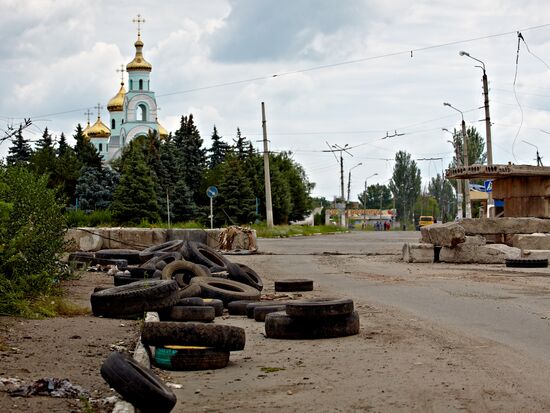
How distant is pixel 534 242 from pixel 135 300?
17622 millimetres

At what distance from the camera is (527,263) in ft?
79.2

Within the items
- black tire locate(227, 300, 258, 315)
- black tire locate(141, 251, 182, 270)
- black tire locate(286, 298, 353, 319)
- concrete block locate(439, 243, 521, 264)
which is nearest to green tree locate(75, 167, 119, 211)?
concrete block locate(439, 243, 521, 264)

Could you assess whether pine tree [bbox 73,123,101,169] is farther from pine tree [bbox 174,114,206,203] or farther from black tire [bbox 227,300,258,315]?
black tire [bbox 227,300,258,315]

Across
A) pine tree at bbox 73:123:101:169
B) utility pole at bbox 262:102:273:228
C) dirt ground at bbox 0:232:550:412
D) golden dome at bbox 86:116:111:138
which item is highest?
golden dome at bbox 86:116:111:138

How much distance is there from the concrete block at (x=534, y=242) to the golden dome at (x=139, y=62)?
304 ft

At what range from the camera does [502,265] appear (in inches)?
1020

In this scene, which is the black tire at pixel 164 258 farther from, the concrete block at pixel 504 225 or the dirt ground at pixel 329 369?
the concrete block at pixel 504 225

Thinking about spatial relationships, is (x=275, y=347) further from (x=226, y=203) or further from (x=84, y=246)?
(x=226, y=203)

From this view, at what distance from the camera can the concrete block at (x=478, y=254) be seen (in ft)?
87.2

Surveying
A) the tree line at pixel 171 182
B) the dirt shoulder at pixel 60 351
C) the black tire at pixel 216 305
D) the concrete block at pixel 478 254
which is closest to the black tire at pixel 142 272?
the black tire at pixel 216 305

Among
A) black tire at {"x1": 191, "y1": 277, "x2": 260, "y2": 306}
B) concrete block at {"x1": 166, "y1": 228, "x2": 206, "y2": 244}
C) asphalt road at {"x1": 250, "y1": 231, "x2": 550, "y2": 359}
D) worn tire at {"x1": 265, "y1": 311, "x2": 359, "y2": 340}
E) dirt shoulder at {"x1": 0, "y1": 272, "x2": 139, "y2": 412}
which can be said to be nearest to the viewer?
dirt shoulder at {"x1": 0, "y1": 272, "x2": 139, "y2": 412}

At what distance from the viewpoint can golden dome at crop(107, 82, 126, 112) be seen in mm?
123688

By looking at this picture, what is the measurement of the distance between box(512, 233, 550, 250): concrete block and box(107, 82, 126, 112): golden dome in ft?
330

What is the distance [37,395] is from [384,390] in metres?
2.74
